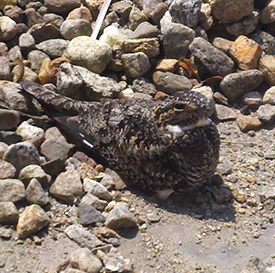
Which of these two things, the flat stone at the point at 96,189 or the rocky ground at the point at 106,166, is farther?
the flat stone at the point at 96,189

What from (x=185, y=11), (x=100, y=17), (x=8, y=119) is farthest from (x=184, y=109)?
(x=100, y=17)

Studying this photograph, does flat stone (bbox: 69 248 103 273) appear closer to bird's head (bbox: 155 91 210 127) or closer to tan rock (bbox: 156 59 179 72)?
bird's head (bbox: 155 91 210 127)

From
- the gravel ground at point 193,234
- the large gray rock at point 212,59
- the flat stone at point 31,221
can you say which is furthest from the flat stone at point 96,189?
the large gray rock at point 212,59

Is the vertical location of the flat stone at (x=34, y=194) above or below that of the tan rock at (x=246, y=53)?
below

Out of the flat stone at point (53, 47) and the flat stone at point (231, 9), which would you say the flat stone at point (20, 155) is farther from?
the flat stone at point (231, 9)

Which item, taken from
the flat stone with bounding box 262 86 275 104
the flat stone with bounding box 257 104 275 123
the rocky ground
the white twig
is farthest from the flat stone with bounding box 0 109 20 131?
the flat stone with bounding box 262 86 275 104

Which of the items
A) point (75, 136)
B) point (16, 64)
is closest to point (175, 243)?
point (75, 136)
